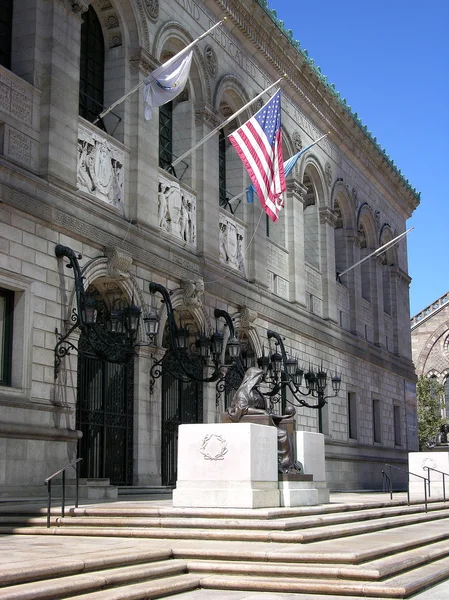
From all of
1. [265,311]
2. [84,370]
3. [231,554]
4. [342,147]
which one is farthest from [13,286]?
[342,147]

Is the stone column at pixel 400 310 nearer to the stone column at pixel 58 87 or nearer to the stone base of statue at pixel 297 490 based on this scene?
the stone column at pixel 58 87

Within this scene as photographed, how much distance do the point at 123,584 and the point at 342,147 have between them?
117 ft

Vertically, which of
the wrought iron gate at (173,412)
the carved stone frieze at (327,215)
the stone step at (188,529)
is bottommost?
the stone step at (188,529)

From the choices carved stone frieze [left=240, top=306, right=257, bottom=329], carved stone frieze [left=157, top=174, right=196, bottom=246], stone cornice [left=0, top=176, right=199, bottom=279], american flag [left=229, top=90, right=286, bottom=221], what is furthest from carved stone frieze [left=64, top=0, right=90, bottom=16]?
carved stone frieze [left=240, top=306, right=257, bottom=329]

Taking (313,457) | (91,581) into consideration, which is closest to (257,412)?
(313,457)

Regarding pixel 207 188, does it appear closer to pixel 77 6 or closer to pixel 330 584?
pixel 77 6

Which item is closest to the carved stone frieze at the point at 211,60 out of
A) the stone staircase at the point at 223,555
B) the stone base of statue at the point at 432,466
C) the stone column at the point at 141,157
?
the stone column at the point at 141,157

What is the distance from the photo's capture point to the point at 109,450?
2280 centimetres

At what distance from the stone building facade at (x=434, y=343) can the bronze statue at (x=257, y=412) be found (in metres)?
60.6

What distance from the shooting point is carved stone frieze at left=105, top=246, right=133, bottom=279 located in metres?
22.3

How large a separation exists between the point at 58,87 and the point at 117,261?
439 centimetres

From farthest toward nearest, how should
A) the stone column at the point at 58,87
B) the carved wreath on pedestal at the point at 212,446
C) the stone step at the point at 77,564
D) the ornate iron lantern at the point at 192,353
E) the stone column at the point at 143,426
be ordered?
the ornate iron lantern at the point at 192,353 < the stone column at the point at 143,426 < the stone column at the point at 58,87 < the carved wreath on pedestal at the point at 212,446 < the stone step at the point at 77,564

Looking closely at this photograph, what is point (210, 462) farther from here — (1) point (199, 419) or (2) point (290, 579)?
(1) point (199, 419)

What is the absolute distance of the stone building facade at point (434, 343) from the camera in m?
76.8
